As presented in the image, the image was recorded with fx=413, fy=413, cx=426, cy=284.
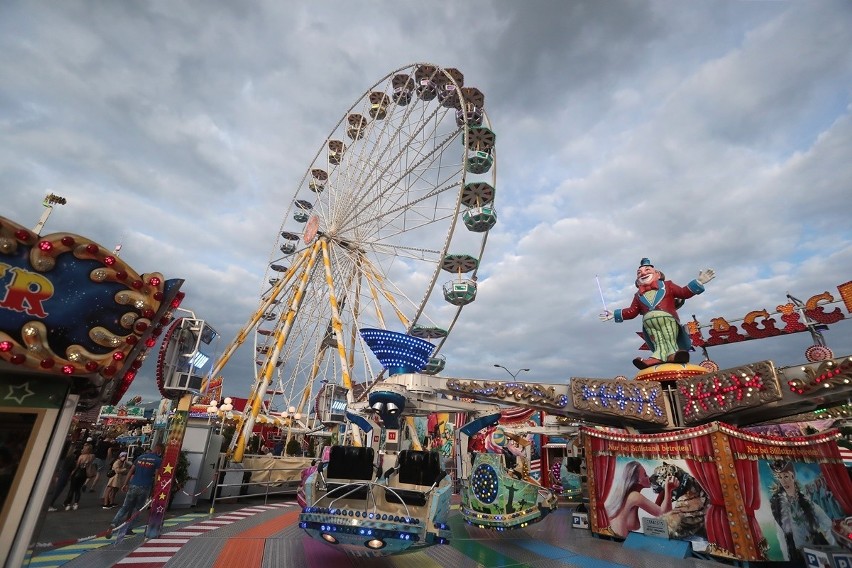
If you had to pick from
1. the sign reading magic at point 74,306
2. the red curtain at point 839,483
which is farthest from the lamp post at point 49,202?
the red curtain at point 839,483

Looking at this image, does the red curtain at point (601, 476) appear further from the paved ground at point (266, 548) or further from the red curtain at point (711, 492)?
the red curtain at point (711, 492)

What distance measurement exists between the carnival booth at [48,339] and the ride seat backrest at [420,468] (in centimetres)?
414

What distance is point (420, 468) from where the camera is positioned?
6430 mm

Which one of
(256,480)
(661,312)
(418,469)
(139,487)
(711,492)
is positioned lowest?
(256,480)

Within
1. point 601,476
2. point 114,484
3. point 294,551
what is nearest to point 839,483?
point 601,476

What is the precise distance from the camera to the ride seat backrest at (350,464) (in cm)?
647

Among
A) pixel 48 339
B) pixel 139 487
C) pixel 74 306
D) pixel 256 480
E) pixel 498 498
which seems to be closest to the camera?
pixel 48 339

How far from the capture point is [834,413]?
13.6 m

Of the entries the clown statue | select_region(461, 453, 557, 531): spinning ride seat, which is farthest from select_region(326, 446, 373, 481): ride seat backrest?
the clown statue

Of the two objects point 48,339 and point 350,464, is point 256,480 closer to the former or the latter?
point 350,464

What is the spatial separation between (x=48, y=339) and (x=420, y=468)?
16.1ft

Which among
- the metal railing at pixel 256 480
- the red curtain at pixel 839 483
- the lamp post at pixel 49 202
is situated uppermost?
the lamp post at pixel 49 202

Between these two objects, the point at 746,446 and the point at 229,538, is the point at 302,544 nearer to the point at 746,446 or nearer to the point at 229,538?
the point at 229,538

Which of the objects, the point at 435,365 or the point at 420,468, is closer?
the point at 420,468
